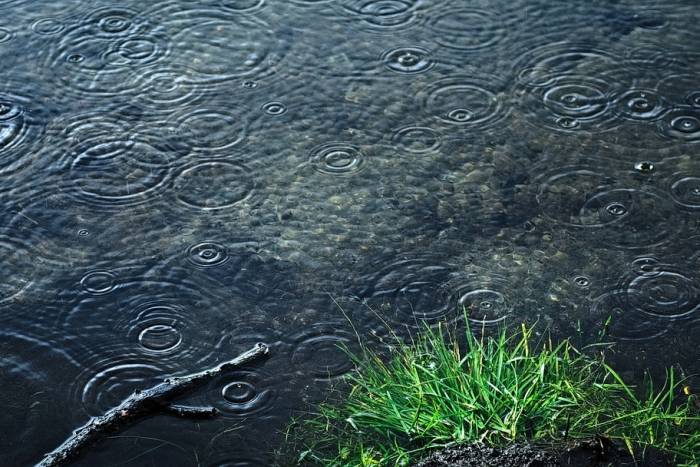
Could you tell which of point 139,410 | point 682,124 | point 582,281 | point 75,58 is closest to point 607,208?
point 582,281

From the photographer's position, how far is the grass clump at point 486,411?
10.0 ft

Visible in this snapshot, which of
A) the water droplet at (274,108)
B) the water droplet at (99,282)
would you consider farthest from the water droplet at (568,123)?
the water droplet at (99,282)

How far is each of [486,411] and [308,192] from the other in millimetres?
1476

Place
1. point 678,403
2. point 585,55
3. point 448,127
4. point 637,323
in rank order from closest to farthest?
point 678,403
point 637,323
point 448,127
point 585,55

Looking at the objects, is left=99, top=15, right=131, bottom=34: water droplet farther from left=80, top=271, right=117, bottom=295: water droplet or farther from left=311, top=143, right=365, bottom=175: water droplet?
left=80, top=271, right=117, bottom=295: water droplet

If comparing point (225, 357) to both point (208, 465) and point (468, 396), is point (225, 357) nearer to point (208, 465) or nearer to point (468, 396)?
point (208, 465)

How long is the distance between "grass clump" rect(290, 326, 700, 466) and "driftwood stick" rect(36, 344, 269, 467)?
15.0 inches

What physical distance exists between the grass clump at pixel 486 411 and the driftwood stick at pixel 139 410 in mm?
382

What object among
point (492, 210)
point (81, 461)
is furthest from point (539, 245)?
point (81, 461)

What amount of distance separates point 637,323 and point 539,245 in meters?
0.52

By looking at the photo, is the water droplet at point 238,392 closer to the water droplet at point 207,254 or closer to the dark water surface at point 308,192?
the dark water surface at point 308,192

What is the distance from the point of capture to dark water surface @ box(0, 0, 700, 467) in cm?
351

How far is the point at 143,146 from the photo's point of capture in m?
4.46

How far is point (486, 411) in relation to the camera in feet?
10.1
